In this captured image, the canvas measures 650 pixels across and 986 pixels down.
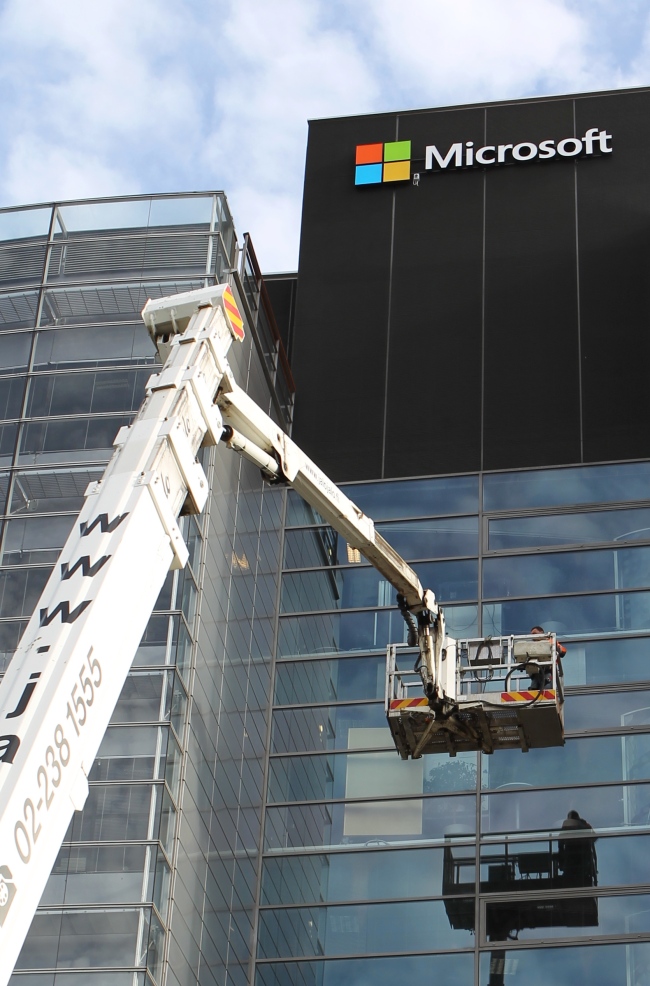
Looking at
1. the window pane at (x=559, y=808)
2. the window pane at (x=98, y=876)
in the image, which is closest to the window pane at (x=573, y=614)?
the window pane at (x=559, y=808)

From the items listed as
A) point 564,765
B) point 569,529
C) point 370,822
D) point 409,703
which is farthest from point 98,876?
point 569,529

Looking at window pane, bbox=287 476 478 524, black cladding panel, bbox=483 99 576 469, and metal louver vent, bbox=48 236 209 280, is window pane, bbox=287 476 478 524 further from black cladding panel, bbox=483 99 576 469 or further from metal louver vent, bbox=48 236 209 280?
metal louver vent, bbox=48 236 209 280

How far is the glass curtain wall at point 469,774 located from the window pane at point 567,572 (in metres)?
0.04

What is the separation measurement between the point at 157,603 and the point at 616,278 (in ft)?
48.0

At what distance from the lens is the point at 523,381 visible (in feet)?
105

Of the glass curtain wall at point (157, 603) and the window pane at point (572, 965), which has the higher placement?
the glass curtain wall at point (157, 603)

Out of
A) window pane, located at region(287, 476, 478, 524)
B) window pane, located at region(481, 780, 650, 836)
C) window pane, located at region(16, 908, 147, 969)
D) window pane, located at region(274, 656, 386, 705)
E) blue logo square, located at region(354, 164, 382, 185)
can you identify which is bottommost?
window pane, located at region(16, 908, 147, 969)

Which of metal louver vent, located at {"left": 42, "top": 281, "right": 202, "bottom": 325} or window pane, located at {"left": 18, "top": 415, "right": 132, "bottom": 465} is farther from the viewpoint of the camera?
metal louver vent, located at {"left": 42, "top": 281, "right": 202, "bottom": 325}

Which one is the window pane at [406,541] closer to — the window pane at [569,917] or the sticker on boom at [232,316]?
the window pane at [569,917]

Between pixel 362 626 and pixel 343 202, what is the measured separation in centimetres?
1115

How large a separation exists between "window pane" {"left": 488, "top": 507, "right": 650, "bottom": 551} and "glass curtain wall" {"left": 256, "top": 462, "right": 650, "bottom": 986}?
0.10 ft

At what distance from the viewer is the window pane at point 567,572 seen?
1175 inches

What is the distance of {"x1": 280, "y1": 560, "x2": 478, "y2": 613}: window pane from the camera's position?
30359 millimetres

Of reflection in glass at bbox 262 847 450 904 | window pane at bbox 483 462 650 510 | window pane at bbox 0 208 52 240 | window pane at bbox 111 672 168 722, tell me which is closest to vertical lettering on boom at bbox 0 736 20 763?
window pane at bbox 111 672 168 722
